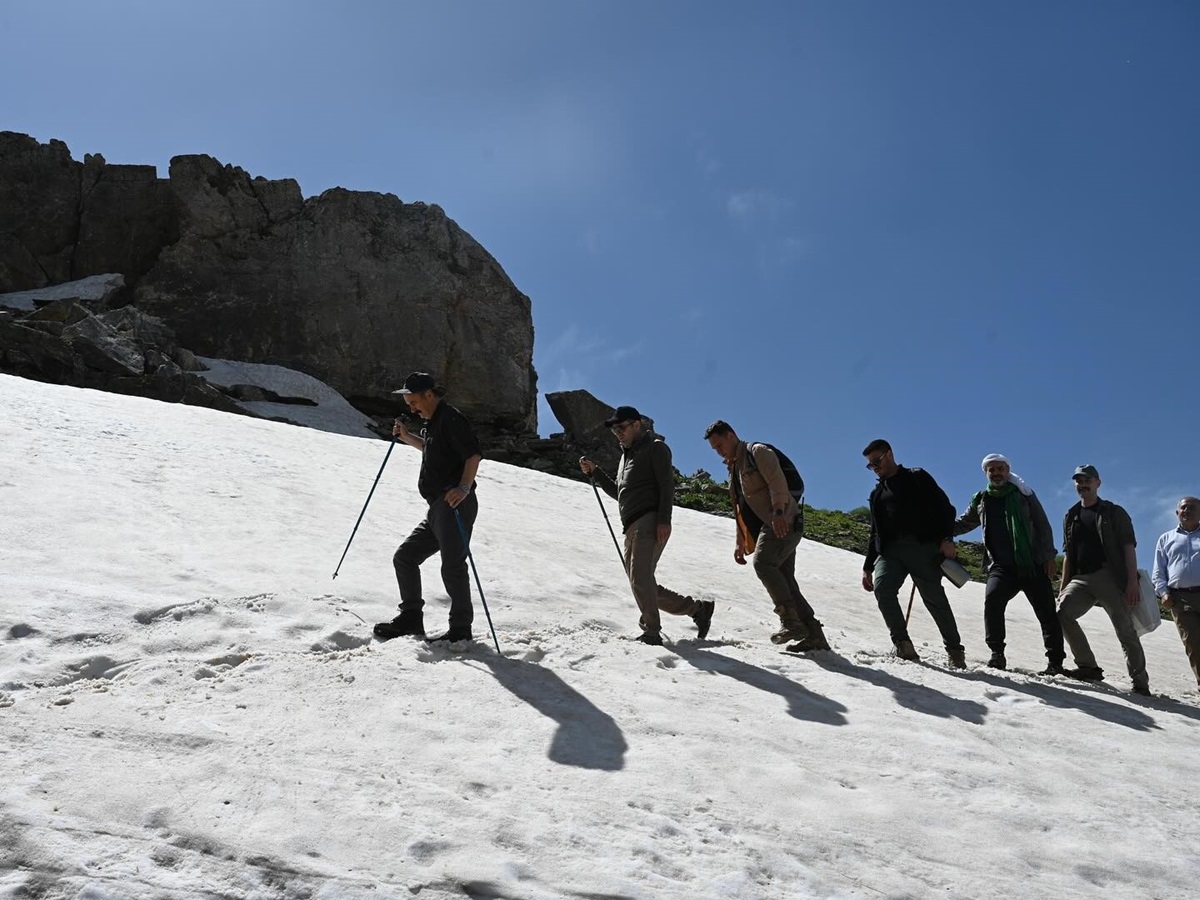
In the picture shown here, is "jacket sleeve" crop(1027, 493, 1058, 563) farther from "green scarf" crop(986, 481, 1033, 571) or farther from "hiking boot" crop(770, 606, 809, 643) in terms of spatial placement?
"hiking boot" crop(770, 606, 809, 643)

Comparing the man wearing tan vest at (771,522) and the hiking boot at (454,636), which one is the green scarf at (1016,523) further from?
the hiking boot at (454,636)

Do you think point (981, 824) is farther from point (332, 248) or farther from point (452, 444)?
point (332, 248)

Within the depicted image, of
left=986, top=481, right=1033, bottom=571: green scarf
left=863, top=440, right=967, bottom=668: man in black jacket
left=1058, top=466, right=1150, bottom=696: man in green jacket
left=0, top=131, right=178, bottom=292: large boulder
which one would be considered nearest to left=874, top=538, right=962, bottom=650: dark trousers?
left=863, top=440, right=967, bottom=668: man in black jacket

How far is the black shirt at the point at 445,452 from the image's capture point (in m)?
7.02

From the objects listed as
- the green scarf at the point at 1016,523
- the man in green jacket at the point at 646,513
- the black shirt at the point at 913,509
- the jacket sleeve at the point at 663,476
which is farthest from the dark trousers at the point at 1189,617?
the jacket sleeve at the point at 663,476

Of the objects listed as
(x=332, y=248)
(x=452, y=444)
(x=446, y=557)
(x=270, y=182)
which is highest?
(x=270, y=182)

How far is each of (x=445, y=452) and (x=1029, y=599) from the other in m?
5.93

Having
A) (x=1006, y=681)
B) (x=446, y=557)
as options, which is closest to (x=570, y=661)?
(x=446, y=557)

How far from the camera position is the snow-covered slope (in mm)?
3482

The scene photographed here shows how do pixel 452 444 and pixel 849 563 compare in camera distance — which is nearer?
pixel 452 444

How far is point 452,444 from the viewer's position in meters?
7.04

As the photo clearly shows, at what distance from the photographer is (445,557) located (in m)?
6.88

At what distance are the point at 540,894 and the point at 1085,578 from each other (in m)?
7.06

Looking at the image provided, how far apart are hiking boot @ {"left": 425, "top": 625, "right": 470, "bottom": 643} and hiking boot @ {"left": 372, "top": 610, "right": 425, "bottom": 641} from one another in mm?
226
